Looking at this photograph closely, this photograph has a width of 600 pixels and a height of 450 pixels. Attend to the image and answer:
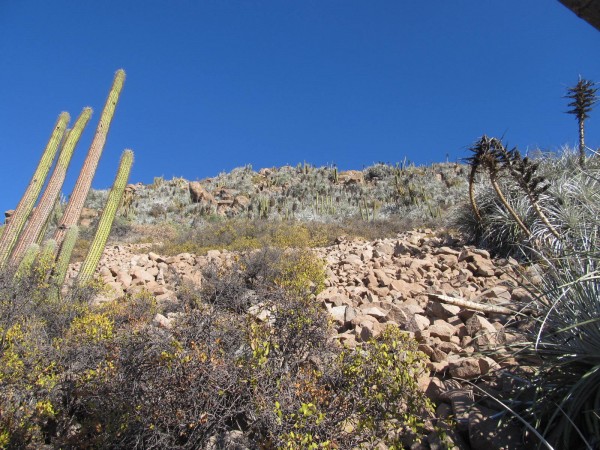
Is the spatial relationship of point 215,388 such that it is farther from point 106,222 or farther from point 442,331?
point 106,222

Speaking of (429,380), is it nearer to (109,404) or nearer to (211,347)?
(211,347)

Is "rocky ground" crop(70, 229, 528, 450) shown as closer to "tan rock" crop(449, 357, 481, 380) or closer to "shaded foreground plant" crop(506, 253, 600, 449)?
"tan rock" crop(449, 357, 481, 380)

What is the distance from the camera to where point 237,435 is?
243 centimetres

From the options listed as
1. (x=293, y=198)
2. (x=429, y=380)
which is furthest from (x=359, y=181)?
(x=429, y=380)

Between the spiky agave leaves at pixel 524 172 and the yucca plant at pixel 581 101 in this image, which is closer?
the spiky agave leaves at pixel 524 172

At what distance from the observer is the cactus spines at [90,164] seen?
756 centimetres

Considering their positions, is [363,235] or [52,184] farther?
[363,235]

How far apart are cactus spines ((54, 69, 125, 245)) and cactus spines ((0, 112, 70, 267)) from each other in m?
0.70

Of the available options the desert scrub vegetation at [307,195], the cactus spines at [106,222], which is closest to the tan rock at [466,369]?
the cactus spines at [106,222]

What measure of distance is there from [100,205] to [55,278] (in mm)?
18276

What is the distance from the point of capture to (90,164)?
8195 millimetres

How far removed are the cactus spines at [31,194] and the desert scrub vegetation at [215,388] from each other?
4655mm

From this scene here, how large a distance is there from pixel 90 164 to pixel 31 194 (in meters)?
1.24

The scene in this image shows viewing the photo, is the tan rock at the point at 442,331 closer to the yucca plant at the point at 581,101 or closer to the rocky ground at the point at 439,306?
the rocky ground at the point at 439,306
